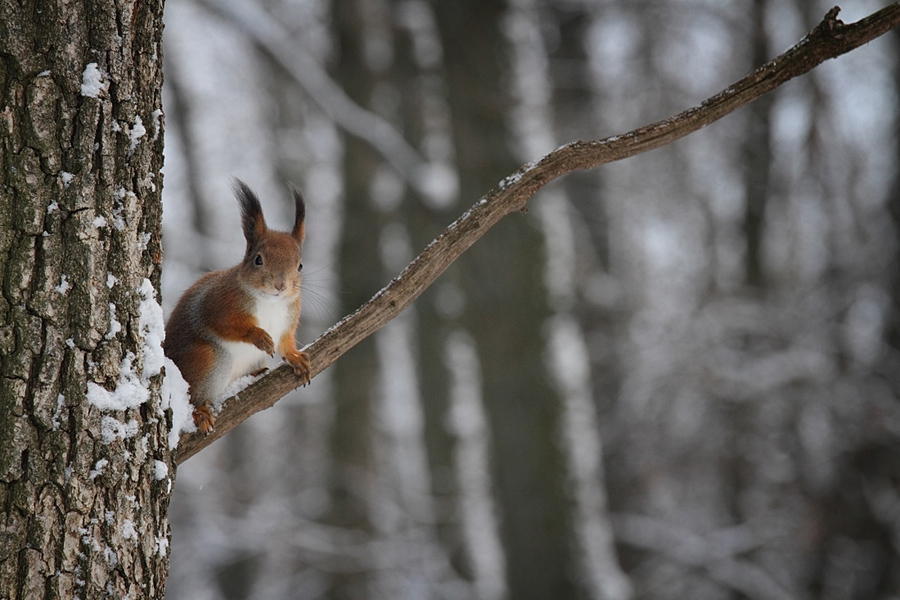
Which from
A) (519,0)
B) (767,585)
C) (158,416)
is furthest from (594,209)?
(158,416)

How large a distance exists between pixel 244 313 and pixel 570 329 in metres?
2.44

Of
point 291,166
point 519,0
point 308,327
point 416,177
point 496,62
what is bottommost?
point 416,177

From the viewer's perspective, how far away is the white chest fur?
5.86 feet

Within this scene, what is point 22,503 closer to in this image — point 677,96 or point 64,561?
point 64,561

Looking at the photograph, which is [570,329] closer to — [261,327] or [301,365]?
[261,327]

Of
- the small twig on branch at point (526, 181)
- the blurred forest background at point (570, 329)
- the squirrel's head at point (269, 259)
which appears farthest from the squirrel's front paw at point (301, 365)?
the blurred forest background at point (570, 329)

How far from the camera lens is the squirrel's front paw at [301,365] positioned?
1.54 metres

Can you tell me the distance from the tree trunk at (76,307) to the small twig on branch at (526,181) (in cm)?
26

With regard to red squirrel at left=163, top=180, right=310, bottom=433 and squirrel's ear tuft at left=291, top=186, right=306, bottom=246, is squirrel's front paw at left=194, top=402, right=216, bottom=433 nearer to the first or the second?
red squirrel at left=163, top=180, right=310, bottom=433

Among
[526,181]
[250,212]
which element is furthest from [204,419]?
[526,181]

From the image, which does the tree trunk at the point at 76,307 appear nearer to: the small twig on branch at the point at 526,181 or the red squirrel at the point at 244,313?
the small twig on branch at the point at 526,181

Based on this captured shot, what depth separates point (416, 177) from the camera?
4.49 meters

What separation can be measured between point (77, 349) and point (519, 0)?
384cm

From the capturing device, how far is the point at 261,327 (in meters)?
1.87
